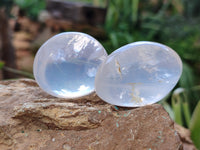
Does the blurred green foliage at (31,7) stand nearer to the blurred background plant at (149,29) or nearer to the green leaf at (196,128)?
the blurred background plant at (149,29)

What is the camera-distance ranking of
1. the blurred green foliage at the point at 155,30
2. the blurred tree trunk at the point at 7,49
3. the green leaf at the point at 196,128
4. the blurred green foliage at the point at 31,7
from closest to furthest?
the green leaf at the point at 196,128, the blurred tree trunk at the point at 7,49, the blurred green foliage at the point at 155,30, the blurred green foliage at the point at 31,7

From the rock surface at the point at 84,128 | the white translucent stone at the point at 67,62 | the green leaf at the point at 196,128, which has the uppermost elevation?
the white translucent stone at the point at 67,62

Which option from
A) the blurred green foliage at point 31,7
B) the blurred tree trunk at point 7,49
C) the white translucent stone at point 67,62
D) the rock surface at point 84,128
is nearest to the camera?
the rock surface at point 84,128

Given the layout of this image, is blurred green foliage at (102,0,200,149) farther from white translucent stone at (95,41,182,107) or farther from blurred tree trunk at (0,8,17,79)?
white translucent stone at (95,41,182,107)

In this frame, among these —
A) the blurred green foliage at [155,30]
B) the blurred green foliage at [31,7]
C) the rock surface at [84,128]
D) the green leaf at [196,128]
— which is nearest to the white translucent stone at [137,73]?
the rock surface at [84,128]

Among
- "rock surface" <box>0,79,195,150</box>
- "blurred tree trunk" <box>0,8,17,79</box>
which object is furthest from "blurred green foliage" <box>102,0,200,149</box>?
"rock surface" <box>0,79,195,150</box>

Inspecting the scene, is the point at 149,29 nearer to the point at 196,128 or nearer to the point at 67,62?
the point at 196,128

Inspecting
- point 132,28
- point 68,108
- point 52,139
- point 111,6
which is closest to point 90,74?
point 68,108

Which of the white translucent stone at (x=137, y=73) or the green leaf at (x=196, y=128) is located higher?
the white translucent stone at (x=137, y=73)
